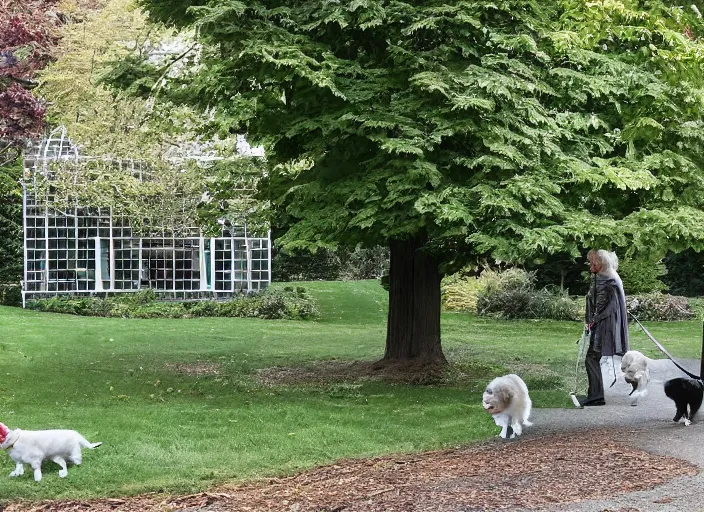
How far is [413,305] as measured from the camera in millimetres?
12531

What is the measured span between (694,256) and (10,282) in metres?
20.5

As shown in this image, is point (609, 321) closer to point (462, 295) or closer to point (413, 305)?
point (413, 305)

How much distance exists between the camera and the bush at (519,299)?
22.5 meters

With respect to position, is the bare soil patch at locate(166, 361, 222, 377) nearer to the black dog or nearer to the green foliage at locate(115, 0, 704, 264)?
the green foliage at locate(115, 0, 704, 264)

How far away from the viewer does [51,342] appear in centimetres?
1630

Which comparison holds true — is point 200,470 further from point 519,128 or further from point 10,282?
point 10,282

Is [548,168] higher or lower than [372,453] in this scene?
higher

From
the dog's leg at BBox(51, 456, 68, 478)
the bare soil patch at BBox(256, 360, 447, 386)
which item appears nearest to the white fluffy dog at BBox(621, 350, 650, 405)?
the bare soil patch at BBox(256, 360, 447, 386)

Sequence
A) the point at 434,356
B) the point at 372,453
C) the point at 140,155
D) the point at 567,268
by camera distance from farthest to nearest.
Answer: the point at 567,268 < the point at 140,155 < the point at 434,356 < the point at 372,453

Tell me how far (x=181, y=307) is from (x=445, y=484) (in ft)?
58.3

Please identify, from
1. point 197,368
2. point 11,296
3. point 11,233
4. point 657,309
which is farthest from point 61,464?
point 11,233

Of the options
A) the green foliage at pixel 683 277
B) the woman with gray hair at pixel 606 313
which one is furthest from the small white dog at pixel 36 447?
the green foliage at pixel 683 277

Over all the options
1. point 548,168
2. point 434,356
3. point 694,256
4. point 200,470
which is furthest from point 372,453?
point 694,256

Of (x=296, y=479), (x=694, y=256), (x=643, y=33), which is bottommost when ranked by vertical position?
(x=296, y=479)
